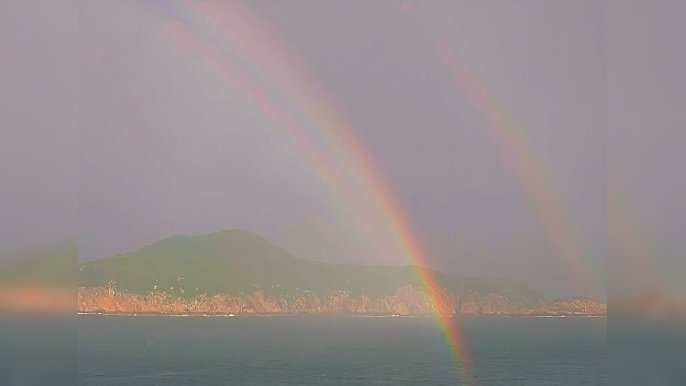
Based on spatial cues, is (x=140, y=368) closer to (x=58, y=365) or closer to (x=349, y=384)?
(x=349, y=384)

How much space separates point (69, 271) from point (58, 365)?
2.94 m

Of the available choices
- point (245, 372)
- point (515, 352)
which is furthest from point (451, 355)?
point (245, 372)

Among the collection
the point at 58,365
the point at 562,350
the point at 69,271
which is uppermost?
the point at 69,271

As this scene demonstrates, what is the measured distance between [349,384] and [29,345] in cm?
6362

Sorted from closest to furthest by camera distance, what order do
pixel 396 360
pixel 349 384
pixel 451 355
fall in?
pixel 349 384 < pixel 396 360 < pixel 451 355

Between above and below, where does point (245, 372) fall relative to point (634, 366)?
below

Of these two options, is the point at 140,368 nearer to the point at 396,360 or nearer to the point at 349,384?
the point at 349,384

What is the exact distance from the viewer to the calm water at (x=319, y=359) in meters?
89.4

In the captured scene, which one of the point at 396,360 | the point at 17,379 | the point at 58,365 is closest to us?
the point at 58,365

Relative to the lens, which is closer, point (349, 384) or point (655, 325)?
point (655, 325)

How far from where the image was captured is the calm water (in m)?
89.4

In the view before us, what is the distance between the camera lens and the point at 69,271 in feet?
69.6

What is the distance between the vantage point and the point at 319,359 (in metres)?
113

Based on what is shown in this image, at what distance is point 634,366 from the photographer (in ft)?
61.1
